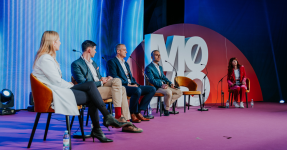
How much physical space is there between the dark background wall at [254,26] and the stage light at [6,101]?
4709mm

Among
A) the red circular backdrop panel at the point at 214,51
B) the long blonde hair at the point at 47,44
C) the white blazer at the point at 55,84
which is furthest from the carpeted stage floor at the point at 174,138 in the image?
the red circular backdrop panel at the point at 214,51

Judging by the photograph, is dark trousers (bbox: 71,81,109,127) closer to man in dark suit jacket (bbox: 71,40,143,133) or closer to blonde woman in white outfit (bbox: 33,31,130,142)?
A: blonde woman in white outfit (bbox: 33,31,130,142)

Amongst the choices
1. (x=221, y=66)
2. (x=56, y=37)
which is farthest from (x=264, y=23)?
(x=56, y=37)

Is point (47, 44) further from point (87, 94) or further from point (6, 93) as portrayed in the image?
point (6, 93)

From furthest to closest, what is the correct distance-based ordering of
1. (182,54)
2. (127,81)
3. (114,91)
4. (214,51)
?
1. (214,51)
2. (182,54)
3. (127,81)
4. (114,91)

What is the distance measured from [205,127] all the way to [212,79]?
156 inches

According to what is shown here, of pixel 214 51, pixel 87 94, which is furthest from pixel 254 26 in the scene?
pixel 87 94

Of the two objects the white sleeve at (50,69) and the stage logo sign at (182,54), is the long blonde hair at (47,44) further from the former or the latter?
the stage logo sign at (182,54)

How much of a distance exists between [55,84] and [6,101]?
311 cm

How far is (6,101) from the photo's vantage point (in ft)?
15.3

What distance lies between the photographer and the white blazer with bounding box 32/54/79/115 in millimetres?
2074

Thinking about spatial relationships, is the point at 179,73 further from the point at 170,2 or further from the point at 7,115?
the point at 7,115

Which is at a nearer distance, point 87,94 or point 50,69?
point 50,69

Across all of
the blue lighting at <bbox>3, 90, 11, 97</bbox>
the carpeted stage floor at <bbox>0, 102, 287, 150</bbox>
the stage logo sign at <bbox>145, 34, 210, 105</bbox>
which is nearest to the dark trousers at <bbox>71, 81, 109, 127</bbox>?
the carpeted stage floor at <bbox>0, 102, 287, 150</bbox>
